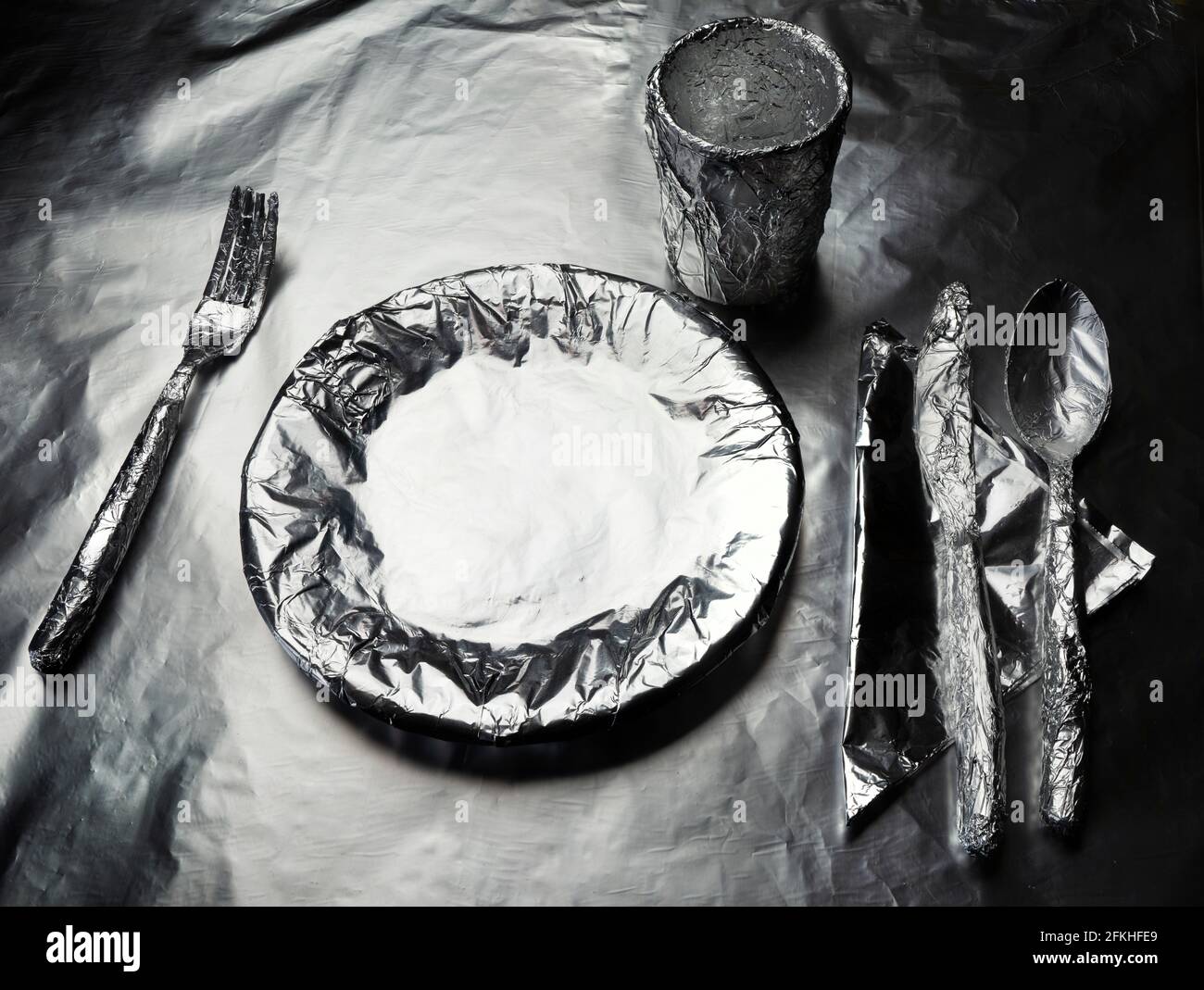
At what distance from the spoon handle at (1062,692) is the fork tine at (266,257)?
2.00 ft

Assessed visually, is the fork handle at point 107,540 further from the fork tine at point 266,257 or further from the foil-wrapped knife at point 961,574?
the foil-wrapped knife at point 961,574

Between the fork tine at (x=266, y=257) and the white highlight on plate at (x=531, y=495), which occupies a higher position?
the fork tine at (x=266, y=257)

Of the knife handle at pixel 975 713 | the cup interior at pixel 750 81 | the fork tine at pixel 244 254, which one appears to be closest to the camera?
the knife handle at pixel 975 713

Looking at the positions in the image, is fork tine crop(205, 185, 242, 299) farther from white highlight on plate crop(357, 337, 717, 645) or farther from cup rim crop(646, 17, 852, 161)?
cup rim crop(646, 17, 852, 161)

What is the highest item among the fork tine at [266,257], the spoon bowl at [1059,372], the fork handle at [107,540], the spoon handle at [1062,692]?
the fork tine at [266,257]

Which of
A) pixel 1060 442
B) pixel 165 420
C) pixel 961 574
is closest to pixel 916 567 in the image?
pixel 961 574

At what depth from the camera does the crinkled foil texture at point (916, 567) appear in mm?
644

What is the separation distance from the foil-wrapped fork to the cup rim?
1.13 ft

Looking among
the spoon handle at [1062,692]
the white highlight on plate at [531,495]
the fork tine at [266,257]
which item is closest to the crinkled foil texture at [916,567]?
the spoon handle at [1062,692]

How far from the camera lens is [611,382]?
75cm

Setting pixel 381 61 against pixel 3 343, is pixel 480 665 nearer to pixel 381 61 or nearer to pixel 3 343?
pixel 3 343

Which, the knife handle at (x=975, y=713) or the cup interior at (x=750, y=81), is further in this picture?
the cup interior at (x=750, y=81)

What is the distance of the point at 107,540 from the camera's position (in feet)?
2.32

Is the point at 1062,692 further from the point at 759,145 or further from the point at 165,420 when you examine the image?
the point at 165,420
